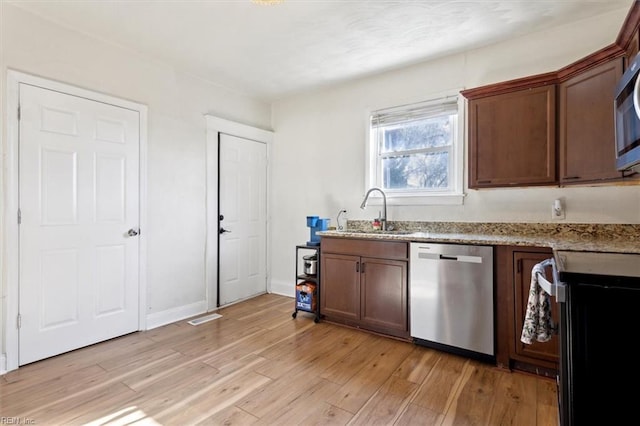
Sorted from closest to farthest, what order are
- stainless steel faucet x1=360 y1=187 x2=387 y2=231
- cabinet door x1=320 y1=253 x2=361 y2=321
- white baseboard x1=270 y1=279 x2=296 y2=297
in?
cabinet door x1=320 y1=253 x2=361 y2=321 → stainless steel faucet x1=360 y1=187 x2=387 y2=231 → white baseboard x1=270 y1=279 x2=296 y2=297

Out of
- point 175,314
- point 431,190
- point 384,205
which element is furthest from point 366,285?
point 175,314

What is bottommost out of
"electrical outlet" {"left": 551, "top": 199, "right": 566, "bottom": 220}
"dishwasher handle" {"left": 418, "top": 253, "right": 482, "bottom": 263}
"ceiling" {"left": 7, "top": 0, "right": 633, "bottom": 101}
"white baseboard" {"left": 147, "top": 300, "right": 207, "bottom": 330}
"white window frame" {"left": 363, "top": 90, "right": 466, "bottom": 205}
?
"white baseboard" {"left": 147, "top": 300, "right": 207, "bottom": 330}

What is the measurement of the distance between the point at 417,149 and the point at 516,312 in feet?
6.01

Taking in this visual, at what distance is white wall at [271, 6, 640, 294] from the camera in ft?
8.44

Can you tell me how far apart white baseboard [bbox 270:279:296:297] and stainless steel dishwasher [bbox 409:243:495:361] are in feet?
6.34

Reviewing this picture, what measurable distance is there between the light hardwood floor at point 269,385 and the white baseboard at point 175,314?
9.7 inches

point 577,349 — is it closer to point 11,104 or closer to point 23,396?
point 23,396

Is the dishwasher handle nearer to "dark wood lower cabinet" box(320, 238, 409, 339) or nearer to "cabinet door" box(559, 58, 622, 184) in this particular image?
"dark wood lower cabinet" box(320, 238, 409, 339)

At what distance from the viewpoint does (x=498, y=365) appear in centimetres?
239

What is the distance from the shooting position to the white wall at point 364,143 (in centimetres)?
257

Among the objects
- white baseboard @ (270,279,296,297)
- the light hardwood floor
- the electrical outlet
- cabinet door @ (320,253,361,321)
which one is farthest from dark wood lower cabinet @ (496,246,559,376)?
white baseboard @ (270,279,296,297)

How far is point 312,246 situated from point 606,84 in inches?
107

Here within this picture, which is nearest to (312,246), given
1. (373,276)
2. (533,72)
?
(373,276)

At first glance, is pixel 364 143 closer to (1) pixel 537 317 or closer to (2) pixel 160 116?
(2) pixel 160 116
